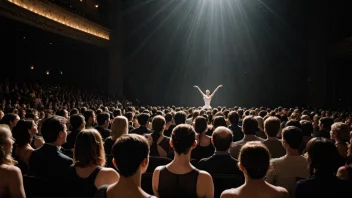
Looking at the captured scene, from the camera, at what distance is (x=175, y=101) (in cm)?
3272

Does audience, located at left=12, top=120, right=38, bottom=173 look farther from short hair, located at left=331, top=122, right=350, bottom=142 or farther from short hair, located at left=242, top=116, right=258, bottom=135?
short hair, located at left=331, top=122, right=350, bottom=142

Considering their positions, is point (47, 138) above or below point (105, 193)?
above

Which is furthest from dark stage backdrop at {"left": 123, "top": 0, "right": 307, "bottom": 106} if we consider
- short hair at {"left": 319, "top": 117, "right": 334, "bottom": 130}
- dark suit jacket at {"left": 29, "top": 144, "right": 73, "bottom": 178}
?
dark suit jacket at {"left": 29, "top": 144, "right": 73, "bottom": 178}

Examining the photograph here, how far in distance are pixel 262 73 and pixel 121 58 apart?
11.9 meters

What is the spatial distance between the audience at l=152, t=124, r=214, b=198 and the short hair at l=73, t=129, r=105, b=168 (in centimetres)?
57

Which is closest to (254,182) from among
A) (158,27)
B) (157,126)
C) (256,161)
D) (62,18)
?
(256,161)

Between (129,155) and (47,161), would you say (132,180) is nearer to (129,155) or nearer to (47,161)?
(129,155)

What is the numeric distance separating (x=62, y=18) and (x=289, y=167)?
20.3m

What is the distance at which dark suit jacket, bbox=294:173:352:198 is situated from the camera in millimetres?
2779

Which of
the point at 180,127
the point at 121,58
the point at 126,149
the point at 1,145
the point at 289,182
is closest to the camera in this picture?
the point at 126,149

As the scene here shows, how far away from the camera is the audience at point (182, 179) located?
3127 mm

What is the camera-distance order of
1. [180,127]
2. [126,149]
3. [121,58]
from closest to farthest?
[126,149], [180,127], [121,58]

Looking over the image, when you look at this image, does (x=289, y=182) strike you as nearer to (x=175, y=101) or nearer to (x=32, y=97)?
(x=32, y=97)

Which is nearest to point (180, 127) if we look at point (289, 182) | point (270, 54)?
point (289, 182)
